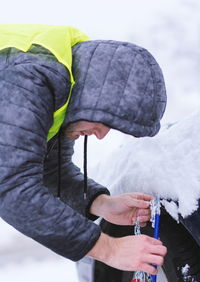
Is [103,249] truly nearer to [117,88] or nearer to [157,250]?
[157,250]

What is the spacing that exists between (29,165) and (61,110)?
19 cm

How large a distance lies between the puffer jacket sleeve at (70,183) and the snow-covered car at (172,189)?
117 mm

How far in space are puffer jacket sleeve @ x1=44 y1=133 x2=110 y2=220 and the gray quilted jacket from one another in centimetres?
50

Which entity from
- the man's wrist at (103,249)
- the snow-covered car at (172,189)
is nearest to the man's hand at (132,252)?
the man's wrist at (103,249)

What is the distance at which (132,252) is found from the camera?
4.22 feet

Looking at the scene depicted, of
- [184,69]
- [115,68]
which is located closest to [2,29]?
[115,68]

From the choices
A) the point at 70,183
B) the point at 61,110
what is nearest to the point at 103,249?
the point at 61,110

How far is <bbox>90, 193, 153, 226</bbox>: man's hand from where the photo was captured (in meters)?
1.58

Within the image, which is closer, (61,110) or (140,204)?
(61,110)

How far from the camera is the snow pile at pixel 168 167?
4.38 ft

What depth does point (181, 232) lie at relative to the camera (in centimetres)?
144

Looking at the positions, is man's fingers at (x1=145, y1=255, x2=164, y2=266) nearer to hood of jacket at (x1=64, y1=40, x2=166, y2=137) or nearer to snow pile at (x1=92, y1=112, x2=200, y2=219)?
snow pile at (x1=92, y1=112, x2=200, y2=219)

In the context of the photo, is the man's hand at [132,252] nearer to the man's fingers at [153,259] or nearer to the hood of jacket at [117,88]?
the man's fingers at [153,259]

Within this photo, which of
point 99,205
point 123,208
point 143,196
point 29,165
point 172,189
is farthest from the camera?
point 99,205
